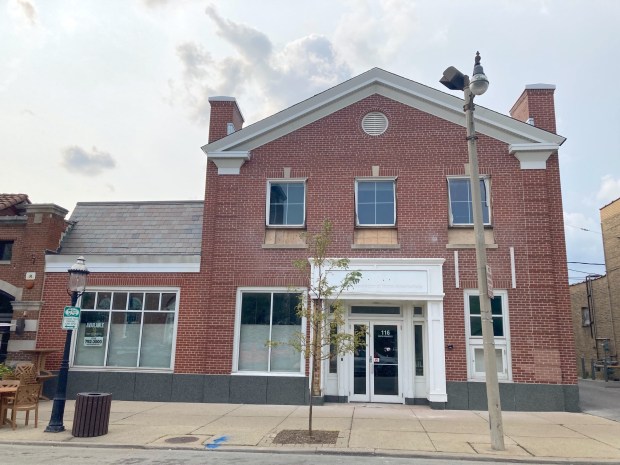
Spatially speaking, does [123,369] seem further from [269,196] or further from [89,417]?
[269,196]

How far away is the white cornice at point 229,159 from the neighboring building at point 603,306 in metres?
19.0

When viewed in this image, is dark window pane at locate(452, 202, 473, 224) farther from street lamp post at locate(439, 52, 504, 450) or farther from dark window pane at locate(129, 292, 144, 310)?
dark window pane at locate(129, 292, 144, 310)

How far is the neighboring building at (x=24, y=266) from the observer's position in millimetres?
14750

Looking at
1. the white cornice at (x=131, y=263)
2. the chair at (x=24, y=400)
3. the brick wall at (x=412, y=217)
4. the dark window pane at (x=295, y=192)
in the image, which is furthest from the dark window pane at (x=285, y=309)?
the chair at (x=24, y=400)

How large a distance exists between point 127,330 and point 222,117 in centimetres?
722

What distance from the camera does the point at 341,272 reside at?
13.8 meters

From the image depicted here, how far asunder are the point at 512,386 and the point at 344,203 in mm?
6783

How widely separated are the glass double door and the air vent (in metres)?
5.76

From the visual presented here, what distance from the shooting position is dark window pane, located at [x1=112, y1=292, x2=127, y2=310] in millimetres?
14926

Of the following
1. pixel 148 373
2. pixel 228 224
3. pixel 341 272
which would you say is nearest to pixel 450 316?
pixel 341 272

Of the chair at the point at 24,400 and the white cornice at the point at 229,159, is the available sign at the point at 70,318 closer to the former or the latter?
the chair at the point at 24,400

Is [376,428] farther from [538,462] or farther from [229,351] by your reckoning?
[229,351]

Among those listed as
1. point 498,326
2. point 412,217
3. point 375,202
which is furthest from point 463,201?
point 498,326

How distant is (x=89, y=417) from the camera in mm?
9688
